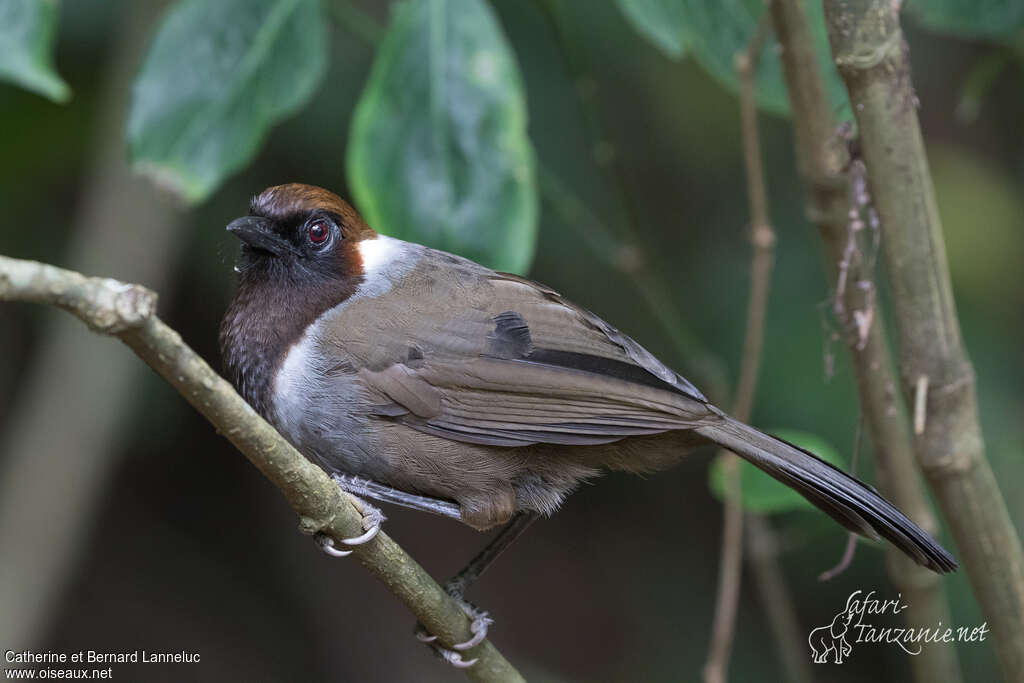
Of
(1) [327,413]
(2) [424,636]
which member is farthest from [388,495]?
(2) [424,636]

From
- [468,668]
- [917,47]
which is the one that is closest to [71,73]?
[468,668]

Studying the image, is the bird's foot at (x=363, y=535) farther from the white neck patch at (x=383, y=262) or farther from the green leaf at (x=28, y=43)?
the green leaf at (x=28, y=43)

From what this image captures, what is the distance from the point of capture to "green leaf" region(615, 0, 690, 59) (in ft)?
9.15

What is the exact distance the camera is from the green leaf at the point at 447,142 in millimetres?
2668

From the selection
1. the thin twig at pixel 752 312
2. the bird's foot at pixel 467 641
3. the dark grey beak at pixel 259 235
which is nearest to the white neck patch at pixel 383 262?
the dark grey beak at pixel 259 235

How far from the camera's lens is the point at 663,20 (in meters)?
2.82

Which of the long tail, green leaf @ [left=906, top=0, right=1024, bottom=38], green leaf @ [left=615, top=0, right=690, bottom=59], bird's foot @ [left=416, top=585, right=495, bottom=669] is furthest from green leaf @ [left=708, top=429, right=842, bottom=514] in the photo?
green leaf @ [left=906, top=0, right=1024, bottom=38]

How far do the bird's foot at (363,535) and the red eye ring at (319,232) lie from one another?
2.59ft

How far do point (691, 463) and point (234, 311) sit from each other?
8.12 feet

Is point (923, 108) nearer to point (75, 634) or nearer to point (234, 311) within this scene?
point (234, 311)

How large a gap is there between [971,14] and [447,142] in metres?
1.47

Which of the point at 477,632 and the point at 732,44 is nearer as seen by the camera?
the point at 477,632

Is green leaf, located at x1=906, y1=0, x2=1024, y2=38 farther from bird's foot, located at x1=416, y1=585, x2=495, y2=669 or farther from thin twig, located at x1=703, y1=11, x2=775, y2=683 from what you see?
bird's foot, located at x1=416, y1=585, x2=495, y2=669

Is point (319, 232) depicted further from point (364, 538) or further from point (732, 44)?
point (732, 44)
